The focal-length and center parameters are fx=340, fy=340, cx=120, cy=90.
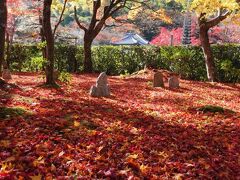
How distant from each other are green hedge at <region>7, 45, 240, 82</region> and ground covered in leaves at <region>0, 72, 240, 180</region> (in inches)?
398

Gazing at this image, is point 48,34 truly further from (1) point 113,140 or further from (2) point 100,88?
(1) point 113,140

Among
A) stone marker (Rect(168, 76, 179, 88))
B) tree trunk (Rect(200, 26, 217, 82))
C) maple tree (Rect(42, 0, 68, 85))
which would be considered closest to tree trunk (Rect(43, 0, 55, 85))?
maple tree (Rect(42, 0, 68, 85))

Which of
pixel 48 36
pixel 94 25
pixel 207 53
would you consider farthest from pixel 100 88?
pixel 94 25

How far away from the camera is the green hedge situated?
1816 cm

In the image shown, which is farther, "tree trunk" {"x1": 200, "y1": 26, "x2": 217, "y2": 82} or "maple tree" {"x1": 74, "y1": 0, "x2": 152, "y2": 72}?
"maple tree" {"x1": 74, "y1": 0, "x2": 152, "y2": 72}

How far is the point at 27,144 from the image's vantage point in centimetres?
495

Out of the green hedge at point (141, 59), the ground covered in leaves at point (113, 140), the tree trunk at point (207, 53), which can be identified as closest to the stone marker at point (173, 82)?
the tree trunk at point (207, 53)

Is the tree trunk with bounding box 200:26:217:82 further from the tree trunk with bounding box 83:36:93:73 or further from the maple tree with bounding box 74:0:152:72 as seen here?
the tree trunk with bounding box 83:36:93:73

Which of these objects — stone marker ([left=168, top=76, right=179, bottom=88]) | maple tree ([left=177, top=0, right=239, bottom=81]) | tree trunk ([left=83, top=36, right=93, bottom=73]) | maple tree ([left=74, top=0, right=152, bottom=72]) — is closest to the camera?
stone marker ([left=168, top=76, right=179, bottom=88])

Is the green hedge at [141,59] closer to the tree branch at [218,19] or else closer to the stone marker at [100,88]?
the tree branch at [218,19]

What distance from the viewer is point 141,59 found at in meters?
21.2

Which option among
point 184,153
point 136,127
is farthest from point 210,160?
point 136,127

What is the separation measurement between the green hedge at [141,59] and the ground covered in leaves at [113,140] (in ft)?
33.2

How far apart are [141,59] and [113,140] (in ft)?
52.0
